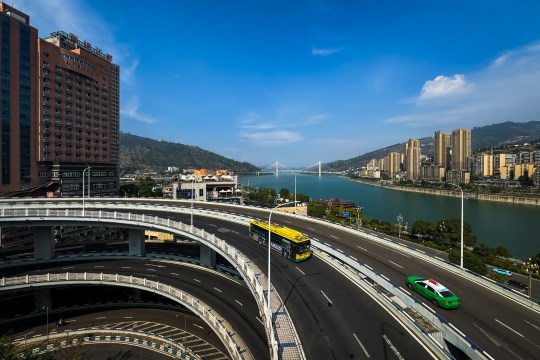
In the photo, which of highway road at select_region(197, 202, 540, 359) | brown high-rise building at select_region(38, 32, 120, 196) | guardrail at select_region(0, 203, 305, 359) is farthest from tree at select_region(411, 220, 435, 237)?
brown high-rise building at select_region(38, 32, 120, 196)

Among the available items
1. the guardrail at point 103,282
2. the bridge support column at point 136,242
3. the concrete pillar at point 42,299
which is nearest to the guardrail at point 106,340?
the guardrail at point 103,282

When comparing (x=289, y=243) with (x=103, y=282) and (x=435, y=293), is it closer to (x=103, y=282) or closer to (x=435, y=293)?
(x=435, y=293)

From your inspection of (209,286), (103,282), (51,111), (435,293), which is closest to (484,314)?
(435,293)

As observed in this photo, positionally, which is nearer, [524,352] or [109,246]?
[524,352]

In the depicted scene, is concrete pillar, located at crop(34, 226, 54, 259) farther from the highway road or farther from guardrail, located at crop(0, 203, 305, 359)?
the highway road

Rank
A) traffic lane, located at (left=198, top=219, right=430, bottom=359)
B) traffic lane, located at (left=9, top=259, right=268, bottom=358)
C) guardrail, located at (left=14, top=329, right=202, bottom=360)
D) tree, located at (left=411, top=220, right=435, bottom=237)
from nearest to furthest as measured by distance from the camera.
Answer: traffic lane, located at (left=198, top=219, right=430, bottom=359)
traffic lane, located at (left=9, top=259, right=268, bottom=358)
guardrail, located at (left=14, top=329, right=202, bottom=360)
tree, located at (left=411, top=220, right=435, bottom=237)

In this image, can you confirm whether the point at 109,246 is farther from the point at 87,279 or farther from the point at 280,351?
the point at 280,351

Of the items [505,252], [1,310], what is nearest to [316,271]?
[1,310]
